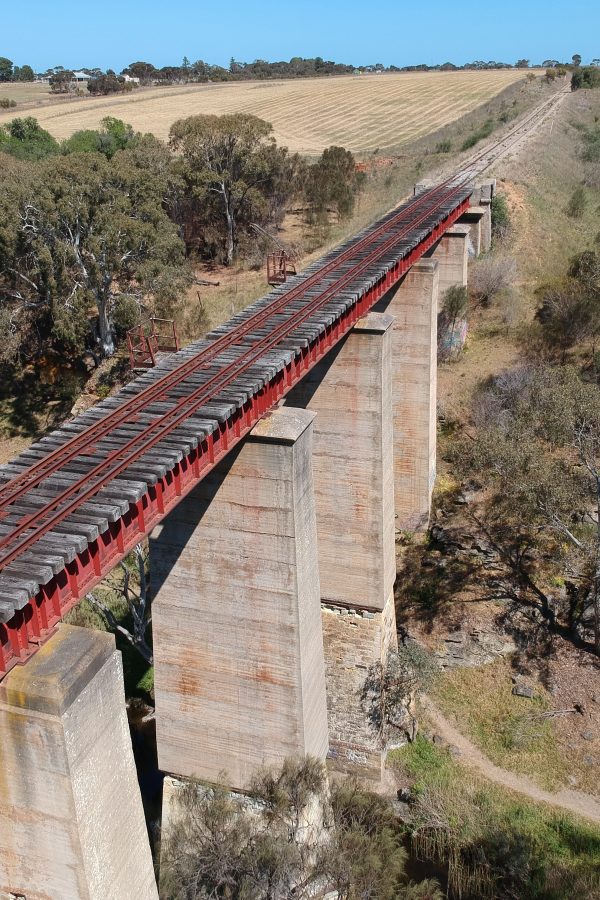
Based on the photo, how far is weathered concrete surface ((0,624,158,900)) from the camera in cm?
893

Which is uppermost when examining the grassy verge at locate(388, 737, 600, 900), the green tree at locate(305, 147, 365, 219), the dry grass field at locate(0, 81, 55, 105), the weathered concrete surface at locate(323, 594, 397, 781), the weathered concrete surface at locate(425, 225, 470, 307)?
the dry grass field at locate(0, 81, 55, 105)

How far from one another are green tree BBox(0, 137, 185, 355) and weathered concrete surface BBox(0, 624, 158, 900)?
27105 millimetres

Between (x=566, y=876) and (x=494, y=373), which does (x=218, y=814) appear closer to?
(x=566, y=876)

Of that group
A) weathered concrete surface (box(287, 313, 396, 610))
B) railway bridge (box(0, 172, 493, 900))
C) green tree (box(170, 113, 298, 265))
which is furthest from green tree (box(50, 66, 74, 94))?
weathered concrete surface (box(287, 313, 396, 610))

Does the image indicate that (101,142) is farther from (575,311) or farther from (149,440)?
→ (149,440)

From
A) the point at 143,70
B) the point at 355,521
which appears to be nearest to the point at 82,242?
the point at 355,521

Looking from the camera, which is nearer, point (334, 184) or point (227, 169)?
point (227, 169)

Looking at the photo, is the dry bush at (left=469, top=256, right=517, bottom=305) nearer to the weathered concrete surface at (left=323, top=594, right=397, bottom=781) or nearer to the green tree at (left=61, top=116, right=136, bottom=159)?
the weathered concrete surface at (left=323, top=594, right=397, bottom=781)

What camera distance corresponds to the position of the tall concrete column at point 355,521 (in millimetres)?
19188

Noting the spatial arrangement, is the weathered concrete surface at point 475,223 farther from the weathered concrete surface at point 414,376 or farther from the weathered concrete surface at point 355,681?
the weathered concrete surface at point 355,681

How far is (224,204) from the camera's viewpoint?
46.3 m

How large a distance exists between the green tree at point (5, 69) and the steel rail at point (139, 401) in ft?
549

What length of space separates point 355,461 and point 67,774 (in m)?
11.7

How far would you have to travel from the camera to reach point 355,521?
20.0 m
